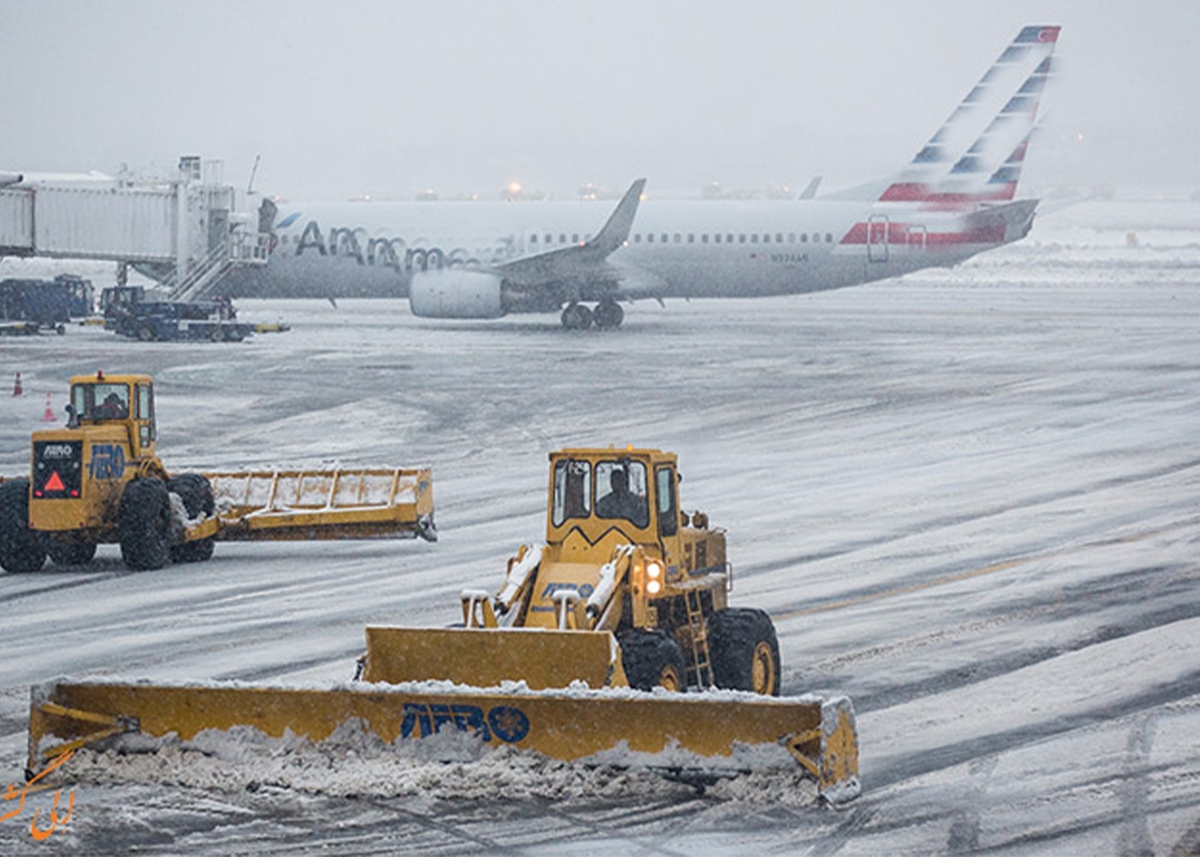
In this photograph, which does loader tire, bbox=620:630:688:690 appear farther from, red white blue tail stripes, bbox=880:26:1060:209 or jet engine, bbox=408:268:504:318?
red white blue tail stripes, bbox=880:26:1060:209

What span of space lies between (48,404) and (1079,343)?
2889 centimetres

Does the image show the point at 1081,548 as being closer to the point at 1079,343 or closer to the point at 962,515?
the point at 962,515

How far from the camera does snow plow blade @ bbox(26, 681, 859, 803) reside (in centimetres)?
1130

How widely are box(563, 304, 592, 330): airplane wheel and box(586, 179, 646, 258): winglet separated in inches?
80.5

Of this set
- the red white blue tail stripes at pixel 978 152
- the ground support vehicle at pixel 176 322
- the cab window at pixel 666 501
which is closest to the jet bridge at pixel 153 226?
the ground support vehicle at pixel 176 322

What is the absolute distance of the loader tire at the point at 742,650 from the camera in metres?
14.0

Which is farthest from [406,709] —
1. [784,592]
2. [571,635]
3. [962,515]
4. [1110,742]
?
[962,515]

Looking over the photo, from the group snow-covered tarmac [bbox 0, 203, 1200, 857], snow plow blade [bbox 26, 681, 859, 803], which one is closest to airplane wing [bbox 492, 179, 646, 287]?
snow-covered tarmac [bbox 0, 203, 1200, 857]

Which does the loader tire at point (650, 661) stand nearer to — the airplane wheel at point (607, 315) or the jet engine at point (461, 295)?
the jet engine at point (461, 295)

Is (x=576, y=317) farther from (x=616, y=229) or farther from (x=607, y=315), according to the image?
(x=616, y=229)

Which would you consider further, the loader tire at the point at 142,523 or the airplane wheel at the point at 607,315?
the airplane wheel at the point at 607,315

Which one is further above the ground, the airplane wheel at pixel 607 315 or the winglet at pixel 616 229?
the winglet at pixel 616 229

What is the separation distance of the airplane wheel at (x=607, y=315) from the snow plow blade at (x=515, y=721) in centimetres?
4488

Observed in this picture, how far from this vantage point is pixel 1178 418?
3459 cm
